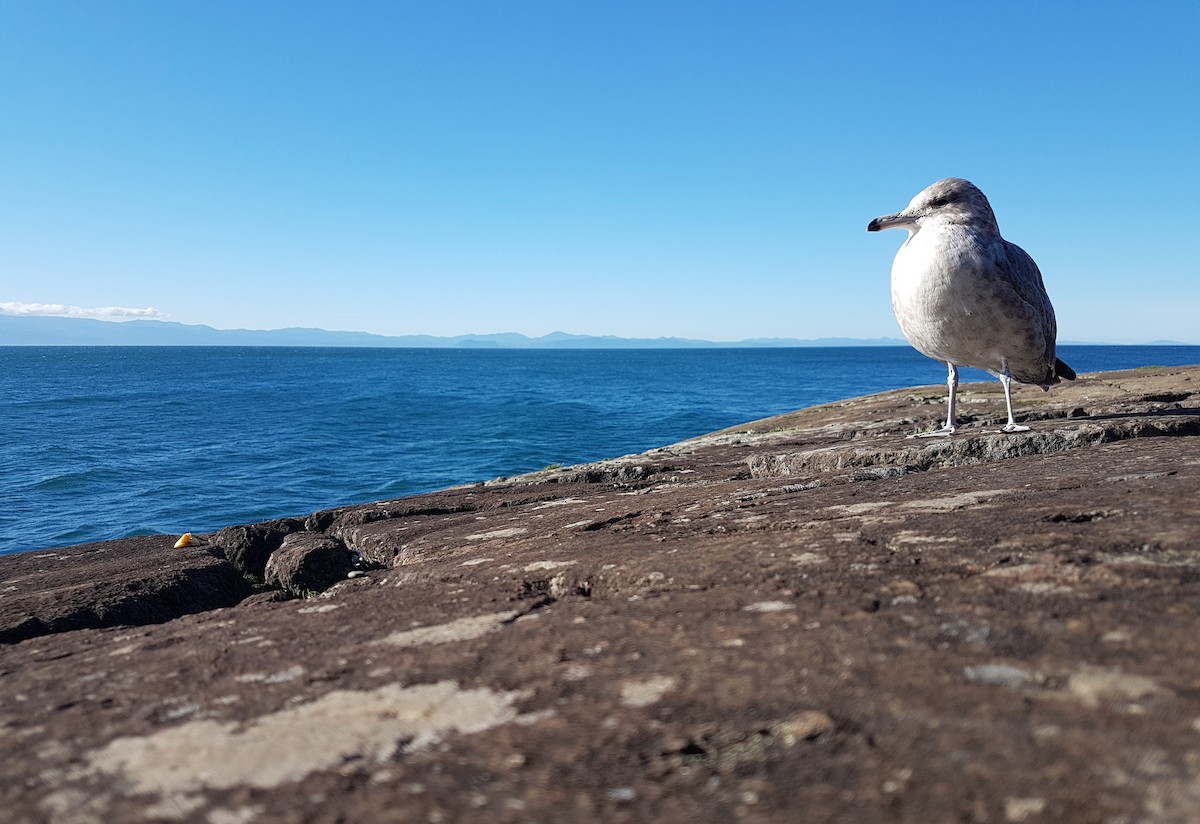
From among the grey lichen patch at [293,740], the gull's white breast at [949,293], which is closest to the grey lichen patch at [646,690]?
the grey lichen patch at [293,740]

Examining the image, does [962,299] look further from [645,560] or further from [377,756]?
[377,756]

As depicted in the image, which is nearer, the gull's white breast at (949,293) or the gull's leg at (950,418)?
the gull's white breast at (949,293)

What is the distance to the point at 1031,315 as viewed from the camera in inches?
237

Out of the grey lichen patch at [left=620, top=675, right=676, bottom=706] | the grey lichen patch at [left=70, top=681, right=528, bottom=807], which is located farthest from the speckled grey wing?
the grey lichen patch at [left=70, top=681, right=528, bottom=807]

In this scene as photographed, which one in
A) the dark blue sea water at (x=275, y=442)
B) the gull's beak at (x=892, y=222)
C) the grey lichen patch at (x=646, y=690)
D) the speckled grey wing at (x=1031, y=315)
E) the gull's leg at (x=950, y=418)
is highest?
the gull's beak at (x=892, y=222)

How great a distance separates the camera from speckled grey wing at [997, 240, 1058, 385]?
19.5 ft

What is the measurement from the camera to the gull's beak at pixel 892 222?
6.40m

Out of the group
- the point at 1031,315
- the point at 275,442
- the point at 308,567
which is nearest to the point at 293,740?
the point at 308,567

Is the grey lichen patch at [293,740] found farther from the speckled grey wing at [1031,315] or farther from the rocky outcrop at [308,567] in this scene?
the speckled grey wing at [1031,315]

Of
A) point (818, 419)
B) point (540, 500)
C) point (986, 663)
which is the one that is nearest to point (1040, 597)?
point (986, 663)

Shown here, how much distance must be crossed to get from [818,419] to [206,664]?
33.5 ft

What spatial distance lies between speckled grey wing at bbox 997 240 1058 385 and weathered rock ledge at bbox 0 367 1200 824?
8.28ft

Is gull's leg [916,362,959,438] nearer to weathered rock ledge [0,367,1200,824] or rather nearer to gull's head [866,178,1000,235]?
gull's head [866,178,1000,235]

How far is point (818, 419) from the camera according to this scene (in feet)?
37.4
